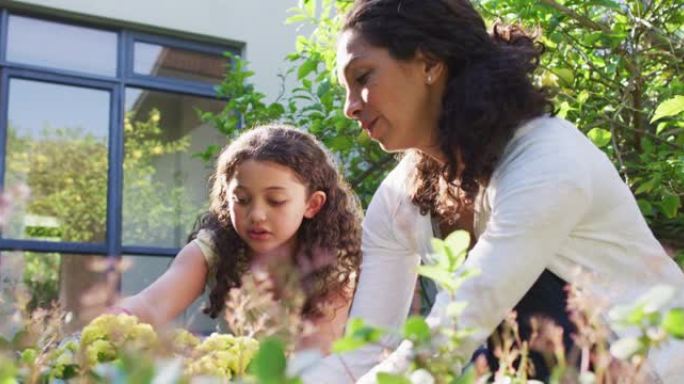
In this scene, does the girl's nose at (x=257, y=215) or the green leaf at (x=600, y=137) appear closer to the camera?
the girl's nose at (x=257, y=215)

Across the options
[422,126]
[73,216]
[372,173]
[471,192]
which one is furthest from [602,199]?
[73,216]

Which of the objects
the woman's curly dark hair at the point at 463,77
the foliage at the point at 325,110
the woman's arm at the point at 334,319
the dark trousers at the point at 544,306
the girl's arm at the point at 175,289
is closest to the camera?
the dark trousers at the point at 544,306

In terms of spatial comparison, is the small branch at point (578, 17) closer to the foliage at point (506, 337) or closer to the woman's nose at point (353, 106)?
the woman's nose at point (353, 106)

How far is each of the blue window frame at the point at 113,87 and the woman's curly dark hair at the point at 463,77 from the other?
502cm

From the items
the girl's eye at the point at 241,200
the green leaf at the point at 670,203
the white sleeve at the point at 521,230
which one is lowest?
the girl's eye at the point at 241,200

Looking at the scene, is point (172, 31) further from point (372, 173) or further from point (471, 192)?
point (471, 192)

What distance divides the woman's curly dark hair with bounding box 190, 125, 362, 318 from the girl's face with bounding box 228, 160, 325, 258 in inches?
1.7

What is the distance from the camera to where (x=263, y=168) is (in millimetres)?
2789

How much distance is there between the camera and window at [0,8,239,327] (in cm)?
662

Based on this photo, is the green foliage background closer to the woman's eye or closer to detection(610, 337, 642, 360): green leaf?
the woman's eye

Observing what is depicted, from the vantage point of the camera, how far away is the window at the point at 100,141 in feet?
21.7

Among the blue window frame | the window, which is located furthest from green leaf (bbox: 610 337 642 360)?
the blue window frame

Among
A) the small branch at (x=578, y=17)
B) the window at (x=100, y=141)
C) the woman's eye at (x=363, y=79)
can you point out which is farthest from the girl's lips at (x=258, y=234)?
the window at (x=100, y=141)

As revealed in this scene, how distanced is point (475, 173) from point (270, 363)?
140 cm
